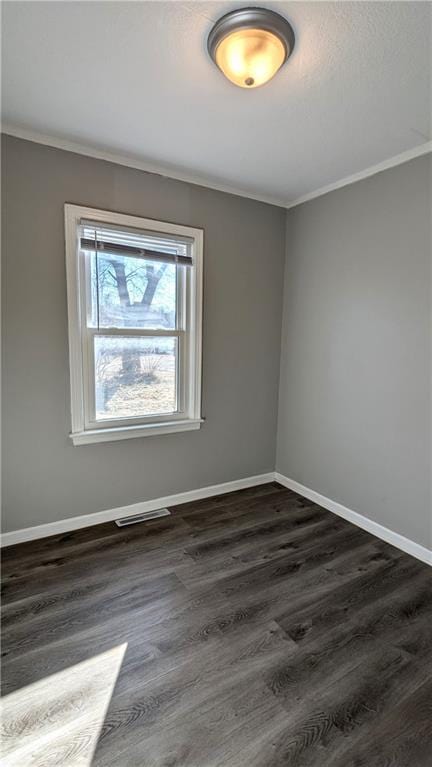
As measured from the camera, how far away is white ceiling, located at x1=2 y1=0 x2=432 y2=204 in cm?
133

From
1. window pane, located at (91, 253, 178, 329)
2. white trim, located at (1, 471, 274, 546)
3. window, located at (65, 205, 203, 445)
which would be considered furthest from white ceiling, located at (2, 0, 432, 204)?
white trim, located at (1, 471, 274, 546)

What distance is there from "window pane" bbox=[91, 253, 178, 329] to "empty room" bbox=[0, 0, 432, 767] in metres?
0.02

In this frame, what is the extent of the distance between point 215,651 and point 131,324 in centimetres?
200

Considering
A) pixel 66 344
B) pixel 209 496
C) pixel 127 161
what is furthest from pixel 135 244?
pixel 209 496

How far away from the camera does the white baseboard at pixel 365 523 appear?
2311mm

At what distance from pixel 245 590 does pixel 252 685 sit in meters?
0.55

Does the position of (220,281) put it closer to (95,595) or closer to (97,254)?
(97,254)

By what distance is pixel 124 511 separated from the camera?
8.96 ft

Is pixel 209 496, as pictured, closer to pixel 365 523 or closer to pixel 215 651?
pixel 365 523

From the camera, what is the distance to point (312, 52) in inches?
57.9

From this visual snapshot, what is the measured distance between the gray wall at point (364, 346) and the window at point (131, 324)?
3.06 ft

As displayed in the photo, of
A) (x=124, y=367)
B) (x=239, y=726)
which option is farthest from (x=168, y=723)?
(x=124, y=367)

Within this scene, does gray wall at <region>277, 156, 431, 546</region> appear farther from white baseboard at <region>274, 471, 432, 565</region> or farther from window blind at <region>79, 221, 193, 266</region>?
window blind at <region>79, 221, 193, 266</region>

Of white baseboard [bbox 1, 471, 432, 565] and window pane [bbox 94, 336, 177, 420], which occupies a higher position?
window pane [bbox 94, 336, 177, 420]
